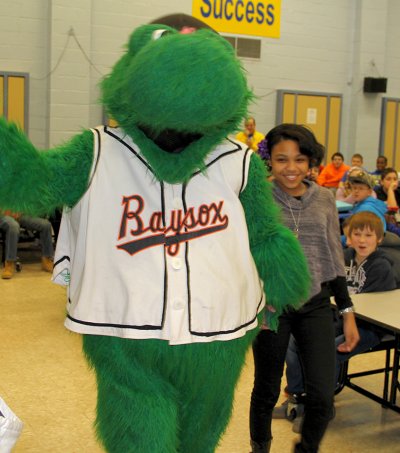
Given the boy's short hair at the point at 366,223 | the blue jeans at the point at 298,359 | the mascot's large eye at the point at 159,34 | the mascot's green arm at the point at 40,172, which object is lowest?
the blue jeans at the point at 298,359

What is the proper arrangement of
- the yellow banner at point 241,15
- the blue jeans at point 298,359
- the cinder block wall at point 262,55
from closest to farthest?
1. the blue jeans at point 298,359
2. the cinder block wall at point 262,55
3. the yellow banner at point 241,15

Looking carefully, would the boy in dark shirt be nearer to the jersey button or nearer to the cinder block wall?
the jersey button

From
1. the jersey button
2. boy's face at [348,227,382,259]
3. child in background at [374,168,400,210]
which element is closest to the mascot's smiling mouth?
the jersey button

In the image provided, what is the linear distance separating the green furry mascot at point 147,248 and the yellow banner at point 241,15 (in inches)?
302

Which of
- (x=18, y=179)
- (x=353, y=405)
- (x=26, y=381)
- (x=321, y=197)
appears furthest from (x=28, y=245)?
(x=18, y=179)

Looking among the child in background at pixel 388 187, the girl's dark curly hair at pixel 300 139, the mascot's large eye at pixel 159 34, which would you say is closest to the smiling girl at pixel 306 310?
the girl's dark curly hair at pixel 300 139

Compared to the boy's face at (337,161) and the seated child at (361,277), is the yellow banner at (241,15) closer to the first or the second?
the boy's face at (337,161)

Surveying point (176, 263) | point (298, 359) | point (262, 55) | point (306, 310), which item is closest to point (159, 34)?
point (176, 263)

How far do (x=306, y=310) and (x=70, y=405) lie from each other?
1467 millimetres

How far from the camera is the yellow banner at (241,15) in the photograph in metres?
9.09

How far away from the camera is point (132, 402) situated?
1661 millimetres

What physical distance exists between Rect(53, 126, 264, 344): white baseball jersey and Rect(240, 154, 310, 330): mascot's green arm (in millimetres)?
149

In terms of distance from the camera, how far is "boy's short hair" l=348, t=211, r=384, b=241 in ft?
11.5

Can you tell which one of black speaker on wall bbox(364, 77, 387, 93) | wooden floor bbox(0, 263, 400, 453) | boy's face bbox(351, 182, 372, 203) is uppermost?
black speaker on wall bbox(364, 77, 387, 93)
